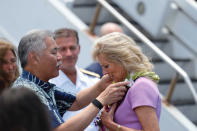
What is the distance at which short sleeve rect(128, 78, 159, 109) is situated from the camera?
2768mm

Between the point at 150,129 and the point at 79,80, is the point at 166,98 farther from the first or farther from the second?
the point at 150,129

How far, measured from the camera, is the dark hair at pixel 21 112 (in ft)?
5.17

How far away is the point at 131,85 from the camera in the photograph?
2.90m

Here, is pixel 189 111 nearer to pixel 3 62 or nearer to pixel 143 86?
pixel 143 86

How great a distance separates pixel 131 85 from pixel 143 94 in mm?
134

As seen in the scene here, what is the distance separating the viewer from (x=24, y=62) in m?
2.88

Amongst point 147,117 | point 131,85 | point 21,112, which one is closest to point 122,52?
point 131,85

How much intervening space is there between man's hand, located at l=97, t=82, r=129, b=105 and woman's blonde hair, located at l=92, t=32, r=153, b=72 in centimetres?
15

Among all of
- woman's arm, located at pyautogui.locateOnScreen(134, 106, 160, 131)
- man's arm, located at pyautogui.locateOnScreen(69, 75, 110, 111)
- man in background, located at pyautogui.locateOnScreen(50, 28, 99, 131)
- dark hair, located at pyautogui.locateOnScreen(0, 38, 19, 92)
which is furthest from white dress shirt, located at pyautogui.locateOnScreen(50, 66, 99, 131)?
woman's arm, located at pyautogui.locateOnScreen(134, 106, 160, 131)

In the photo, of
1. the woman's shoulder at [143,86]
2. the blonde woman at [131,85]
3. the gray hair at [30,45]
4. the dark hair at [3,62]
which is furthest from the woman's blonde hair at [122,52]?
the dark hair at [3,62]

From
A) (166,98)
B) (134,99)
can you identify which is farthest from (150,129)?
(166,98)

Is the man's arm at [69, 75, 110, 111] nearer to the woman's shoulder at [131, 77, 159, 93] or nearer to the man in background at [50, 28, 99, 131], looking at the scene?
the woman's shoulder at [131, 77, 159, 93]

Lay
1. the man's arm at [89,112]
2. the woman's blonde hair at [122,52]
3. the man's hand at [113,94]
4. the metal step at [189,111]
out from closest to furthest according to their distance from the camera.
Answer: the man's arm at [89,112] < the man's hand at [113,94] < the woman's blonde hair at [122,52] < the metal step at [189,111]

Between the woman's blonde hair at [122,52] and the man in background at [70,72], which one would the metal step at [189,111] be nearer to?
the man in background at [70,72]
